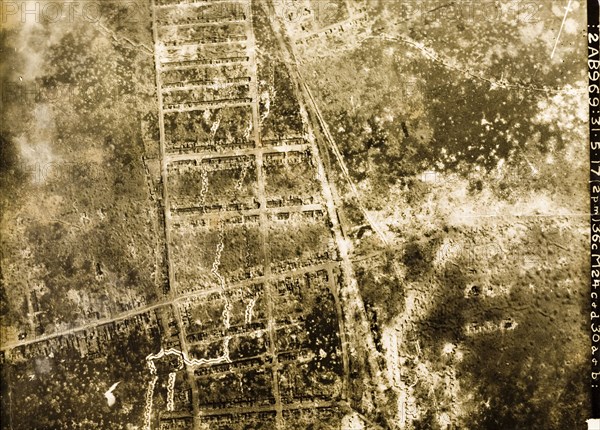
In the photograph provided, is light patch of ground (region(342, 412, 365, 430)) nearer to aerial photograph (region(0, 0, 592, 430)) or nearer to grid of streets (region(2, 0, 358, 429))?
aerial photograph (region(0, 0, 592, 430))

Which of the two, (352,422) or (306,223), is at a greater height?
(306,223)

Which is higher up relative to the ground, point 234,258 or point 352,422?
point 234,258

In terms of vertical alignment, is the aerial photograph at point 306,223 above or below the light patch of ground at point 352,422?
above

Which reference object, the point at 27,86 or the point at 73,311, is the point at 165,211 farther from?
the point at 27,86

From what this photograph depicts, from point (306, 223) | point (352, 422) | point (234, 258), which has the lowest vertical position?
point (352, 422)

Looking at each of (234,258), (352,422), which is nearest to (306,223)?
(234,258)

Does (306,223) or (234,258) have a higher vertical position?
(306,223)

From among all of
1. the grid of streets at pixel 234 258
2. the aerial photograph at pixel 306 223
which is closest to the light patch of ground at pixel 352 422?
the aerial photograph at pixel 306 223

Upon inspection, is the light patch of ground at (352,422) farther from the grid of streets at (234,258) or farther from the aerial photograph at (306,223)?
the grid of streets at (234,258)

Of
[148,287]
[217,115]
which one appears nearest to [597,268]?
[217,115]

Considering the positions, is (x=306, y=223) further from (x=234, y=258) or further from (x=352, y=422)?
(x=352, y=422)
